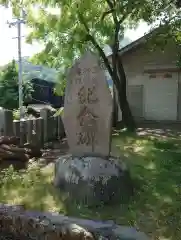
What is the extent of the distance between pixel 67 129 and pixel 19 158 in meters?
1.71

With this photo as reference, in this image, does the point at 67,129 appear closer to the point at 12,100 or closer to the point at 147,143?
the point at 147,143

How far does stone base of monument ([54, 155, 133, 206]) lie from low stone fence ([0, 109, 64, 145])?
3.01m

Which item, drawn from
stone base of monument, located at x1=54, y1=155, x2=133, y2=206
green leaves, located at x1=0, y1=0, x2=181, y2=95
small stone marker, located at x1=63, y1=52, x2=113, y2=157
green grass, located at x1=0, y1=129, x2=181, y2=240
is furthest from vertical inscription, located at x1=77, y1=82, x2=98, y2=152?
green leaves, located at x1=0, y1=0, x2=181, y2=95

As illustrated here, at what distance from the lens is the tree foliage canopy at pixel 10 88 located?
2403cm

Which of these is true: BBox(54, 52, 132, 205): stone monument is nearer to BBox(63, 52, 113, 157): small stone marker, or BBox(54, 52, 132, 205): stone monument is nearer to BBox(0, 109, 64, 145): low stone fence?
BBox(63, 52, 113, 157): small stone marker

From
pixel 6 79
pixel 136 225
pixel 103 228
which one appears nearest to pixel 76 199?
pixel 136 225

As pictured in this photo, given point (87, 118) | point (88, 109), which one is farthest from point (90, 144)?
point (88, 109)

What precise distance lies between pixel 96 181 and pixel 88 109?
126 centimetres

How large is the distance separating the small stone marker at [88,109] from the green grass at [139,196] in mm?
913

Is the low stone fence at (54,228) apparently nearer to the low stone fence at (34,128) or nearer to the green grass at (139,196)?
the green grass at (139,196)

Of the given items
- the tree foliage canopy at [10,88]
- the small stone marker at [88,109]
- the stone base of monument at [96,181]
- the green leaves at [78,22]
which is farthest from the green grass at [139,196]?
the tree foliage canopy at [10,88]

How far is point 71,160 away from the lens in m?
5.55

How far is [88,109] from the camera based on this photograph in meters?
5.77

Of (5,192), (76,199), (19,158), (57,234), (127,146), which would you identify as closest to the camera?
(57,234)
